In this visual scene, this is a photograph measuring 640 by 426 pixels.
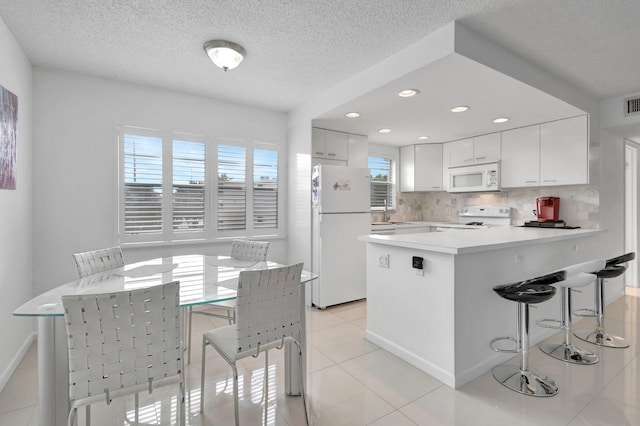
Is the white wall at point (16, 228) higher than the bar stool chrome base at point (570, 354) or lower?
higher

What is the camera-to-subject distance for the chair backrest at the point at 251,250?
Result: 109 inches

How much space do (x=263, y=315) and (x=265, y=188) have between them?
272 centimetres

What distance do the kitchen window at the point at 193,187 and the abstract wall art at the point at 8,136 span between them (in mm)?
914

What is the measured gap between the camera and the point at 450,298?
2162 millimetres

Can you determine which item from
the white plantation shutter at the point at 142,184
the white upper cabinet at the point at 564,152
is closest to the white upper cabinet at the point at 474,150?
the white upper cabinet at the point at 564,152

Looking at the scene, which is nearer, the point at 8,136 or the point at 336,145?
the point at 8,136

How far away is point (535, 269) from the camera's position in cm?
272

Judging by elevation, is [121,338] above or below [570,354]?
above

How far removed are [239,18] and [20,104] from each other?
80.3 inches

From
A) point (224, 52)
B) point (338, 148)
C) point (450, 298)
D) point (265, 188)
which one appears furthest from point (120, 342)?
point (338, 148)

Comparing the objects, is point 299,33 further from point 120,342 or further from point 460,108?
point 120,342

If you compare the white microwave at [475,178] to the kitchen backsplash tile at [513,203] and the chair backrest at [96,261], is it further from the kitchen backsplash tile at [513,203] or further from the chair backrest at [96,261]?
the chair backrest at [96,261]

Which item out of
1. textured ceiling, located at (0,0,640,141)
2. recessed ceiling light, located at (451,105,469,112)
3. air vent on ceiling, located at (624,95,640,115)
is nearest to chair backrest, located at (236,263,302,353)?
textured ceiling, located at (0,0,640,141)

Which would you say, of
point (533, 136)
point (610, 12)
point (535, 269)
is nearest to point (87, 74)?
point (610, 12)
